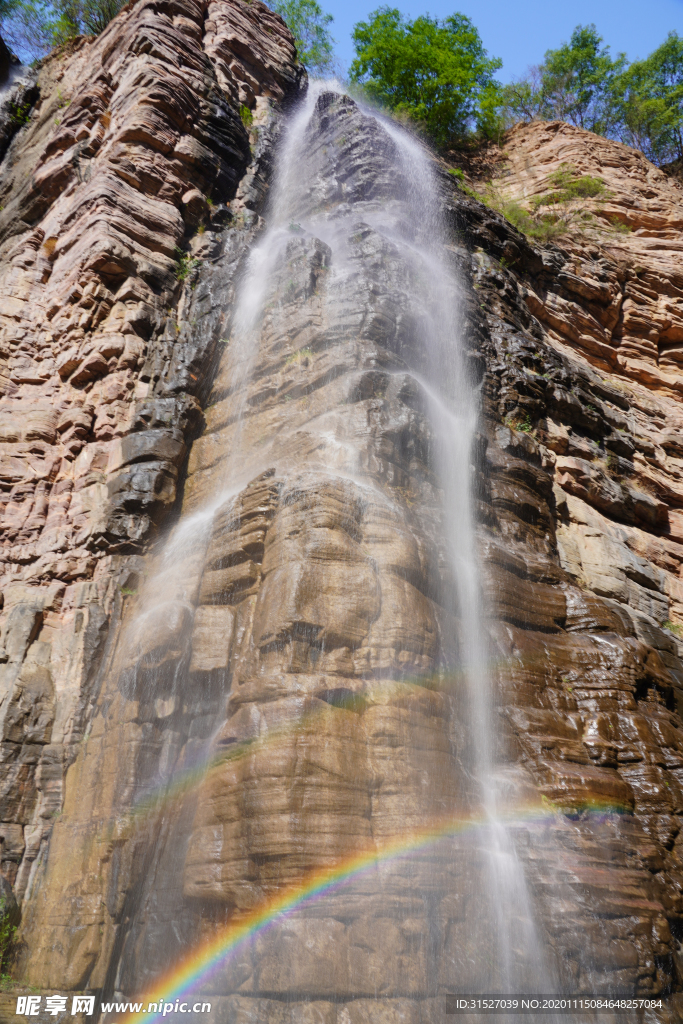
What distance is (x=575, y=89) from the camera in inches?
1027

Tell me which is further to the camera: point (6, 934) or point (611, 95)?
point (611, 95)

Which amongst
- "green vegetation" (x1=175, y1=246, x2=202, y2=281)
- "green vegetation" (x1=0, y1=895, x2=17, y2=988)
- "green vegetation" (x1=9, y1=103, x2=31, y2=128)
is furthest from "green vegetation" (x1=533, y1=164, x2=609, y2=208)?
"green vegetation" (x1=0, y1=895, x2=17, y2=988)

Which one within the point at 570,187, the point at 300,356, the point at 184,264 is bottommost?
the point at 300,356

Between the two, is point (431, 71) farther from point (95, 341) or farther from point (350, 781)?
point (350, 781)

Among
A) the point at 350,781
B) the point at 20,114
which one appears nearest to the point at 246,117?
the point at 20,114

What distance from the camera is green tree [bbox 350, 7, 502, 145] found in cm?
2202

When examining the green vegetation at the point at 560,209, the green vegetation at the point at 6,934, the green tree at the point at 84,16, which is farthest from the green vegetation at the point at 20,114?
the green vegetation at the point at 6,934

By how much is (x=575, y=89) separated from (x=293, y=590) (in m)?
29.2

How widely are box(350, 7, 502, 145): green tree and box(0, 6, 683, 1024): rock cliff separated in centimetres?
970

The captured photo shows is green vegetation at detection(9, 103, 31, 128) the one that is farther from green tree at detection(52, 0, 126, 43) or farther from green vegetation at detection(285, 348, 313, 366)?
green vegetation at detection(285, 348, 313, 366)

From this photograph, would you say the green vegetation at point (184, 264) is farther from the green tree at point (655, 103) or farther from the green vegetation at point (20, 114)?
the green tree at point (655, 103)

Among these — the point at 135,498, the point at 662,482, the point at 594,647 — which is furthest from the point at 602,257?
the point at 135,498

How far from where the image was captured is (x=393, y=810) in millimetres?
5059

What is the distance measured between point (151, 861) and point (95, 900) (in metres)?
0.61
